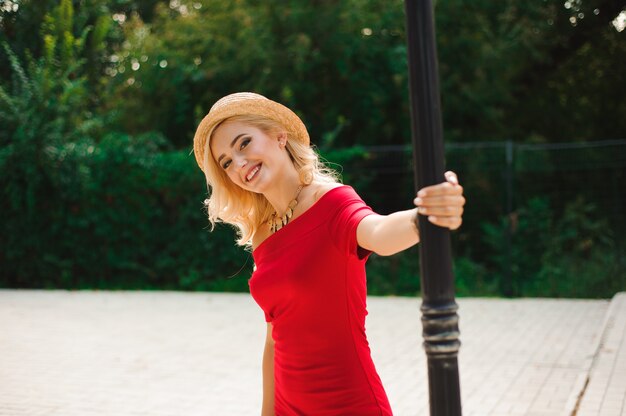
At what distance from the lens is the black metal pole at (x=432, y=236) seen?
1.91 meters

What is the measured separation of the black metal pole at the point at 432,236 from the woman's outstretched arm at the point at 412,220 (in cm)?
4

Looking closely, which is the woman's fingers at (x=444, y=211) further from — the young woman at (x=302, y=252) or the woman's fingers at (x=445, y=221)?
the young woman at (x=302, y=252)

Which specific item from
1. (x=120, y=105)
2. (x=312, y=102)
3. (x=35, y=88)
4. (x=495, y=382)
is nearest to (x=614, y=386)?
(x=495, y=382)

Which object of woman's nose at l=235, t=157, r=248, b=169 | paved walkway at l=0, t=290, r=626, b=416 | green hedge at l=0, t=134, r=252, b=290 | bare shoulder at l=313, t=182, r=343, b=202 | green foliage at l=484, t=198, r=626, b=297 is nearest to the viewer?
bare shoulder at l=313, t=182, r=343, b=202

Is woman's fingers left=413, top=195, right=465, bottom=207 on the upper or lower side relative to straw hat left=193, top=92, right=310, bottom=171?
lower

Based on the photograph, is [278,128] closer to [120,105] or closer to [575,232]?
[575,232]

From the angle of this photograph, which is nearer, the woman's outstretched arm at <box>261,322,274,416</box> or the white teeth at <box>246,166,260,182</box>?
the white teeth at <box>246,166,260,182</box>

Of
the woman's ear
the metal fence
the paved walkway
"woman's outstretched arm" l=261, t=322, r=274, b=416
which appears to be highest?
the metal fence

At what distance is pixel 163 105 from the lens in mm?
17000

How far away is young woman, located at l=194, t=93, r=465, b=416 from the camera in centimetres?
238

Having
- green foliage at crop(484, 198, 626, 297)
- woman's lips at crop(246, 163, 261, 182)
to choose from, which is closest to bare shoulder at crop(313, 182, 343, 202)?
woman's lips at crop(246, 163, 261, 182)

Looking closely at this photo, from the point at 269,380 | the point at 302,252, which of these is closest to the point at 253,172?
the point at 302,252

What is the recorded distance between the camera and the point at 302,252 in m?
2.44

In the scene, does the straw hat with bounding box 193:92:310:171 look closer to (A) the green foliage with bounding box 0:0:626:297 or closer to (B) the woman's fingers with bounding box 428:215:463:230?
(B) the woman's fingers with bounding box 428:215:463:230
